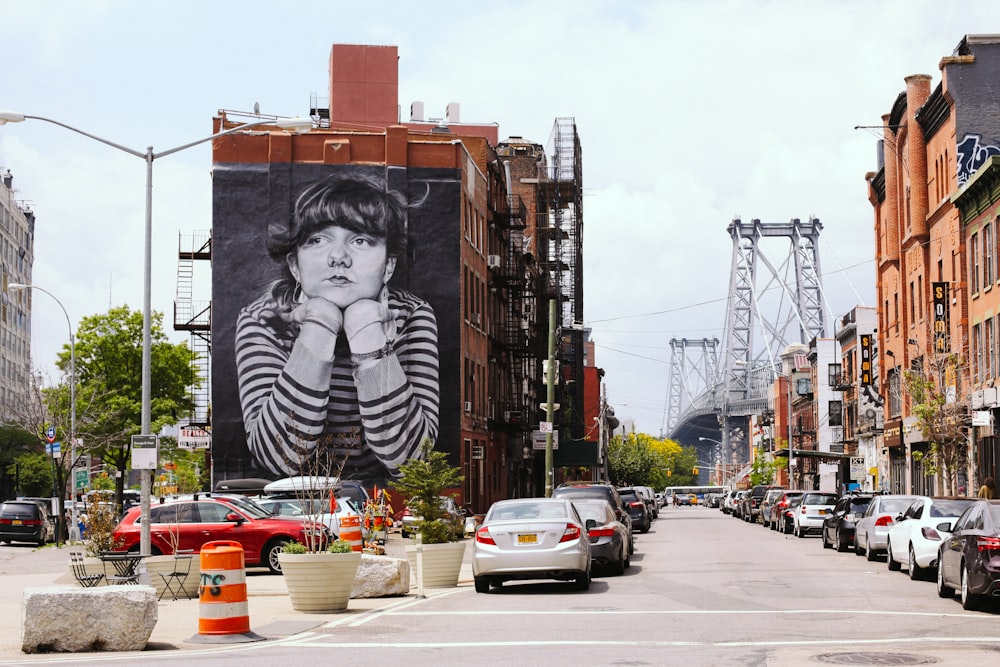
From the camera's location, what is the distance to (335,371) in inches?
1957

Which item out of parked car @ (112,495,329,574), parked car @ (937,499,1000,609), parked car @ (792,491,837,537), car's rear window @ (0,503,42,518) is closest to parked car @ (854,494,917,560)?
parked car @ (937,499,1000,609)

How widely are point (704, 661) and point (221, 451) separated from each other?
38363mm

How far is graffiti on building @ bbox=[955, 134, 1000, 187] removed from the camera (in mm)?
48500

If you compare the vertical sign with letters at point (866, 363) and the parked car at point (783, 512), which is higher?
the vertical sign with letters at point (866, 363)

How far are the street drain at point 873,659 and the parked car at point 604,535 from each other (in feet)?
38.4

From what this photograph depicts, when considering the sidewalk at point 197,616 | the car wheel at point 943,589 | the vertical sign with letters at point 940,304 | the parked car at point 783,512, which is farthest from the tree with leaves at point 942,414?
the car wheel at point 943,589

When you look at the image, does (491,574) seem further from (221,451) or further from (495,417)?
(495,417)

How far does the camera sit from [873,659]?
1264 centimetres

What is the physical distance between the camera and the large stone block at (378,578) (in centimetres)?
2044

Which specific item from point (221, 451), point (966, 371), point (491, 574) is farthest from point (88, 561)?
point (966, 371)

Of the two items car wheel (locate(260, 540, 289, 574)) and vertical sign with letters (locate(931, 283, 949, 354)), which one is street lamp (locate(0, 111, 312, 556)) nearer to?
car wheel (locate(260, 540, 289, 574))

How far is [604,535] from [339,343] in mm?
25835

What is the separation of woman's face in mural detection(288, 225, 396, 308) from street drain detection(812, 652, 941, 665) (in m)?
38.1

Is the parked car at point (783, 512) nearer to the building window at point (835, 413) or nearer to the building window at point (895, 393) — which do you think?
the building window at point (895, 393)
